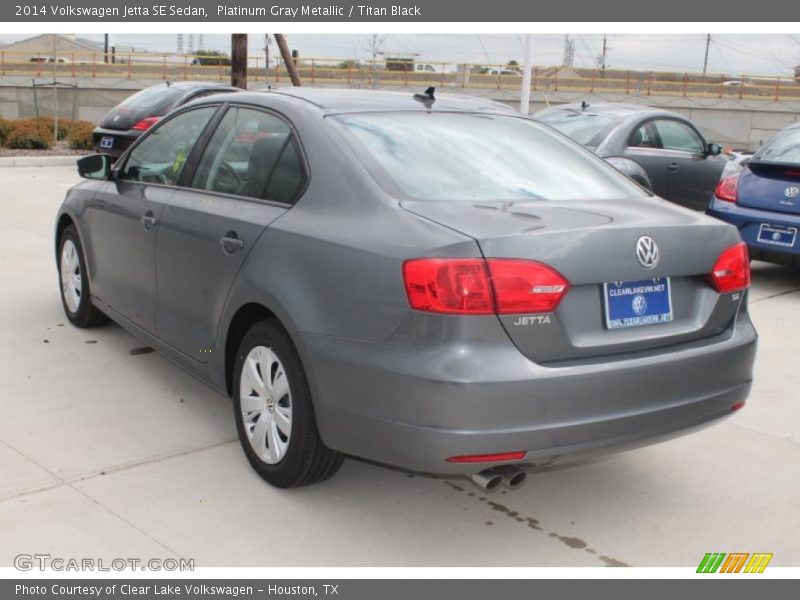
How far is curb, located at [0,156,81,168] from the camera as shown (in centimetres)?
1586

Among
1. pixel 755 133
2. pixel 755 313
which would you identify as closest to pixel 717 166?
pixel 755 313

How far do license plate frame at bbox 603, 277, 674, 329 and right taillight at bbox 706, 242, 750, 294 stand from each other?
259mm

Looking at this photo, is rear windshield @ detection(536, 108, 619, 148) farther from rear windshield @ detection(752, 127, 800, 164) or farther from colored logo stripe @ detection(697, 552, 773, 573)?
colored logo stripe @ detection(697, 552, 773, 573)

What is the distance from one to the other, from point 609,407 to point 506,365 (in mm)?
440

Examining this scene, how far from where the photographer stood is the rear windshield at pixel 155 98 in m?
13.4

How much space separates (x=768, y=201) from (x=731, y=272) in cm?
486

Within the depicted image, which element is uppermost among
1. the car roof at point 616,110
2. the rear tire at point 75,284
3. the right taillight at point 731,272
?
the car roof at point 616,110

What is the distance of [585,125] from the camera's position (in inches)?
411

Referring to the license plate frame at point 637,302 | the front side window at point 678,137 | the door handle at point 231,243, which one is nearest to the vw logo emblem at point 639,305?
the license plate frame at point 637,302

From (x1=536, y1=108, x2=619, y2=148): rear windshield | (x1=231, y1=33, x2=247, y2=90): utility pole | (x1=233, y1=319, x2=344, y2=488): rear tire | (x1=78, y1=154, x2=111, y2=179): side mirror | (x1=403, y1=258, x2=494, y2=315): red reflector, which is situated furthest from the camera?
(x1=231, y1=33, x2=247, y2=90): utility pole

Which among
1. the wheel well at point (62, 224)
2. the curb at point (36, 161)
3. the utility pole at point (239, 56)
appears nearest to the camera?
the wheel well at point (62, 224)

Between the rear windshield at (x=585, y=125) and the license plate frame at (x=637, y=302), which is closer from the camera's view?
the license plate frame at (x=637, y=302)

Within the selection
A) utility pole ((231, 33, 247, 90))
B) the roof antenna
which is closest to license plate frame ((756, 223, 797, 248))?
the roof antenna

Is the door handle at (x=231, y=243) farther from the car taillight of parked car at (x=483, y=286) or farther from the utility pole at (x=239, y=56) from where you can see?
the utility pole at (x=239, y=56)
